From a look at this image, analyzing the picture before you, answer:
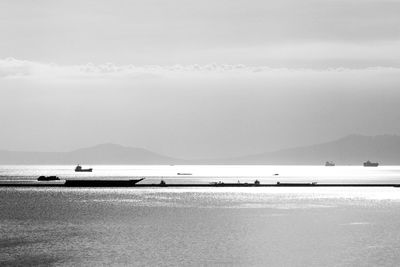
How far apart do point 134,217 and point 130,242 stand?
37.3 meters

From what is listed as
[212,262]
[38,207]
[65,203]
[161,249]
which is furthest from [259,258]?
[65,203]

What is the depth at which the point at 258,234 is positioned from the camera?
9262cm

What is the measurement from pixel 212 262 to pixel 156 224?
39.8 m

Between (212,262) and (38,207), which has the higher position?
(38,207)

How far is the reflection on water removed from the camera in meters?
69.1

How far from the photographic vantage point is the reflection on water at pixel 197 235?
6912 centimetres

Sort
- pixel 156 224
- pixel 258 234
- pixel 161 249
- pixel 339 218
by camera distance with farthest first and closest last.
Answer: pixel 339 218 < pixel 156 224 < pixel 258 234 < pixel 161 249

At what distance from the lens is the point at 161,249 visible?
2985 inches

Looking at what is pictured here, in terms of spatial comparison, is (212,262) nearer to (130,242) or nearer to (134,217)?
(130,242)

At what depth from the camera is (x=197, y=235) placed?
9062 centimetres

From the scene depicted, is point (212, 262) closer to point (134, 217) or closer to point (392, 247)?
point (392, 247)

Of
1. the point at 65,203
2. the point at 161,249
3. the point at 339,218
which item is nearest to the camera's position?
the point at 161,249

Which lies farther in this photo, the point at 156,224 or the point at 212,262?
the point at 156,224


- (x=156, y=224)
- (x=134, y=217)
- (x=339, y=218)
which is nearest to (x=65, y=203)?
(x=134, y=217)
